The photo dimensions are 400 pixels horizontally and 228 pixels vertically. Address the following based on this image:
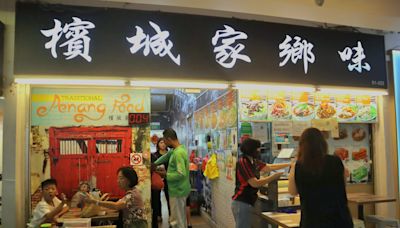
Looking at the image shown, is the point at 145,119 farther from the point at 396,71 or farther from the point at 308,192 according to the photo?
the point at 396,71

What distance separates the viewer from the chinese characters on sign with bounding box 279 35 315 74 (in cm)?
365

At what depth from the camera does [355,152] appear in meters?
4.44

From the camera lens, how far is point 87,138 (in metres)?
3.54

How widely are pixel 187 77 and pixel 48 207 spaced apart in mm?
1843

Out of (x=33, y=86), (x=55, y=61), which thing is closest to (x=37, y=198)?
(x=33, y=86)

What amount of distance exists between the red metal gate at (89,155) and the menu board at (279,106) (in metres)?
1.76

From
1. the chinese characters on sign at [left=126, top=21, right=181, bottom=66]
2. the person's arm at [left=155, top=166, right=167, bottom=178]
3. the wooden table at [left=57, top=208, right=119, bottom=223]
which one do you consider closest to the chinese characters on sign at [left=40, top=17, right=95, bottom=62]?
the chinese characters on sign at [left=126, top=21, right=181, bottom=66]

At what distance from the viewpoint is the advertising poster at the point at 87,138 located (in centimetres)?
343

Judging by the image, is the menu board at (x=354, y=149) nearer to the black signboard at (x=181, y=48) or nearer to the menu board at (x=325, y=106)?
the menu board at (x=325, y=106)

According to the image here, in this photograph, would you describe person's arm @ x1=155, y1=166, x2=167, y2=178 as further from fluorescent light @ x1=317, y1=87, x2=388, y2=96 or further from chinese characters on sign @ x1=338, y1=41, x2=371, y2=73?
chinese characters on sign @ x1=338, y1=41, x2=371, y2=73

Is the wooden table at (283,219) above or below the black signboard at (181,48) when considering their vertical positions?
below

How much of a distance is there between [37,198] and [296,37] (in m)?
3.35

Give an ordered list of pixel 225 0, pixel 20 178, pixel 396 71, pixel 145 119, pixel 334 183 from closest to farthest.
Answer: pixel 334 183
pixel 225 0
pixel 20 178
pixel 145 119
pixel 396 71

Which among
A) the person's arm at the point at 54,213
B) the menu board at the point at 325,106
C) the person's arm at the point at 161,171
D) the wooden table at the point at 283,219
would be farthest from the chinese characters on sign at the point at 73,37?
the menu board at the point at 325,106
